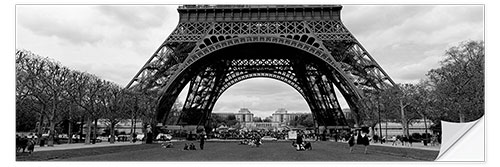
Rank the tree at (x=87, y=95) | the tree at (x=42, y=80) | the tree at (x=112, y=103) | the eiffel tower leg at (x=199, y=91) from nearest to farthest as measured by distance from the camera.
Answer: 1. the tree at (x=42, y=80)
2. the tree at (x=87, y=95)
3. the tree at (x=112, y=103)
4. the eiffel tower leg at (x=199, y=91)

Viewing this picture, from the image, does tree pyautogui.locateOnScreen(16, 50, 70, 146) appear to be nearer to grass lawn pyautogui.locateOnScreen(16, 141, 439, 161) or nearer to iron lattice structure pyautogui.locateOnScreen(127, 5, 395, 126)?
iron lattice structure pyautogui.locateOnScreen(127, 5, 395, 126)

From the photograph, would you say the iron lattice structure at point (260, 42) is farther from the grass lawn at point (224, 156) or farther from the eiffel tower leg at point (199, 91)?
the grass lawn at point (224, 156)

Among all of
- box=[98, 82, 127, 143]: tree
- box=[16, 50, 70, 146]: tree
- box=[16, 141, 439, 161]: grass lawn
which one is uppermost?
box=[16, 50, 70, 146]: tree

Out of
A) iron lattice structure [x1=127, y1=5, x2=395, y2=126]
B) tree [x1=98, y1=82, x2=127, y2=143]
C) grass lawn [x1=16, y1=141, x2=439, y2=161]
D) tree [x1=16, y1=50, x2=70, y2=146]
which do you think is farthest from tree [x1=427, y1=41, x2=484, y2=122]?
tree [x1=16, y1=50, x2=70, y2=146]

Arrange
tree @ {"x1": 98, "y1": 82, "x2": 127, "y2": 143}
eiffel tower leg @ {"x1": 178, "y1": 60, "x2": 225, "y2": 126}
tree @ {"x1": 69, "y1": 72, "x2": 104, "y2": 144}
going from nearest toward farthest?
tree @ {"x1": 69, "y1": 72, "x2": 104, "y2": 144}
tree @ {"x1": 98, "y1": 82, "x2": 127, "y2": 143}
eiffel tower leg @ {"x1": 178, "y1": 60, "x2": 225, "y2": 126}

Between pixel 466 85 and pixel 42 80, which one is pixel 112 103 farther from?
pixel 466 85

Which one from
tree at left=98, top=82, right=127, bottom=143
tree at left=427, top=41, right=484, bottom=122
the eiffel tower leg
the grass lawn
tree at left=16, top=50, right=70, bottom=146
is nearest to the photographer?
the grass lawn

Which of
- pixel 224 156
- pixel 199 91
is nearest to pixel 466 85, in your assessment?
pixel 224 156

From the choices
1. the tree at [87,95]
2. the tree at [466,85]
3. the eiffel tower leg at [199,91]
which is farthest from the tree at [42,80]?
the tree at [466,85]

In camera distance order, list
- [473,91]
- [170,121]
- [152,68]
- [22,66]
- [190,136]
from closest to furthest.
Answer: [473,91] < [22,66] < [152,68] < [190,136] < [170,121]

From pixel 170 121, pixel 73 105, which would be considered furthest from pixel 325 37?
pixel 170 121
